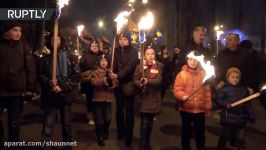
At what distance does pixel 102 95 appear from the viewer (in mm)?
8969

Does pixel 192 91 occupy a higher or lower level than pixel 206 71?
lower

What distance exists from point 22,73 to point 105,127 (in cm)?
240

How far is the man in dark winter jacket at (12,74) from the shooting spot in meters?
7.32

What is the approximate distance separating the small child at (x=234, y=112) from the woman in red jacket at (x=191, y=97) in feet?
0.93

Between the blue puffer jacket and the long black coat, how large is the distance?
128 inches

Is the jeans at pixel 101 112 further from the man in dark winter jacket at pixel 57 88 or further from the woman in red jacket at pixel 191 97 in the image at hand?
the woman in red jacket at pixel 191 97

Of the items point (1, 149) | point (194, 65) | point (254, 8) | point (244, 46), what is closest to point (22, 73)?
point (1, 149)

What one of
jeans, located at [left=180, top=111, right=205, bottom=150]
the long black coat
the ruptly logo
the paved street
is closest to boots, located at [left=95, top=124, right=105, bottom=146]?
the paved street

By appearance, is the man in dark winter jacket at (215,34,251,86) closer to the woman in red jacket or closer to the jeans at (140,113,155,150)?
the woman in red jacket

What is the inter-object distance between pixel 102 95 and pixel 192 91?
1890 millimetres

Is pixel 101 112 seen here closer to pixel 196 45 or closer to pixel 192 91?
pixel 192 91

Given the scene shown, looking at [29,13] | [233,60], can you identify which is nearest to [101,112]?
[233,60]

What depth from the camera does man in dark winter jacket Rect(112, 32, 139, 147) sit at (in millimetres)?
8777

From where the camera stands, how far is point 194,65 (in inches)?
319
